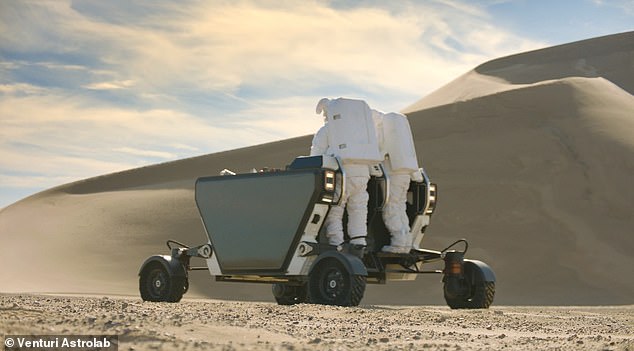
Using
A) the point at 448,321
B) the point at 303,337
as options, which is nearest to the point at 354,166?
the point at 448,321

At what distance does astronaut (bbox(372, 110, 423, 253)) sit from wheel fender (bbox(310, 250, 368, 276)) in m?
1.77

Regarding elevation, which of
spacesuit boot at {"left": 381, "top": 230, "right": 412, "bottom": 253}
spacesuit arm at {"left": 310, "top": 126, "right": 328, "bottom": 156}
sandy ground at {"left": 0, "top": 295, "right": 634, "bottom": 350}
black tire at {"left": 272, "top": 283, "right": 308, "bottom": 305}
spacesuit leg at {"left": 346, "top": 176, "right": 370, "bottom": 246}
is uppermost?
spacesuit arm at {"left": 310, "top": 126, "right": 328, "bottom": 156}

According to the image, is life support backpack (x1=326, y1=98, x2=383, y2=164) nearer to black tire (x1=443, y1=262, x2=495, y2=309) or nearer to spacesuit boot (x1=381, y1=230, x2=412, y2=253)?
spacesuit boot (x1=381, y1=230, x2=412, y2=253)

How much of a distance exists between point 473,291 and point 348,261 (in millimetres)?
3032

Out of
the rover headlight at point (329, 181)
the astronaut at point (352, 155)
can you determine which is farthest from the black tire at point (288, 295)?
the rover headlight at point (329, 181)

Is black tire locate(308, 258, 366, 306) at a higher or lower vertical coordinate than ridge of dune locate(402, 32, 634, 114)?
lower

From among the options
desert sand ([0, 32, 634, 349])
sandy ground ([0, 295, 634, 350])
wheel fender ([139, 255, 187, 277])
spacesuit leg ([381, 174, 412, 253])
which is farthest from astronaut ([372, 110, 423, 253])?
desert sand ([0, 32, 634, 349])

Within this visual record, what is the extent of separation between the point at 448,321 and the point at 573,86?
144 ft

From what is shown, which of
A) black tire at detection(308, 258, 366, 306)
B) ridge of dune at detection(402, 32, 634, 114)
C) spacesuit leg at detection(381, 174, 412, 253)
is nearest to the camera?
black tire at detection(308, 258, 366, 306)

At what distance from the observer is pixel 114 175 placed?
5306 cm

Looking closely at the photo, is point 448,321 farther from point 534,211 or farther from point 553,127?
point 553,127

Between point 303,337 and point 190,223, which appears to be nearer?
point 303,337

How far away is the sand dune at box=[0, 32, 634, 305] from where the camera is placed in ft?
115

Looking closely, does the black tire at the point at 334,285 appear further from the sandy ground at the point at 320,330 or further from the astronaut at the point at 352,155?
the sandy ground at the point at 320,330
